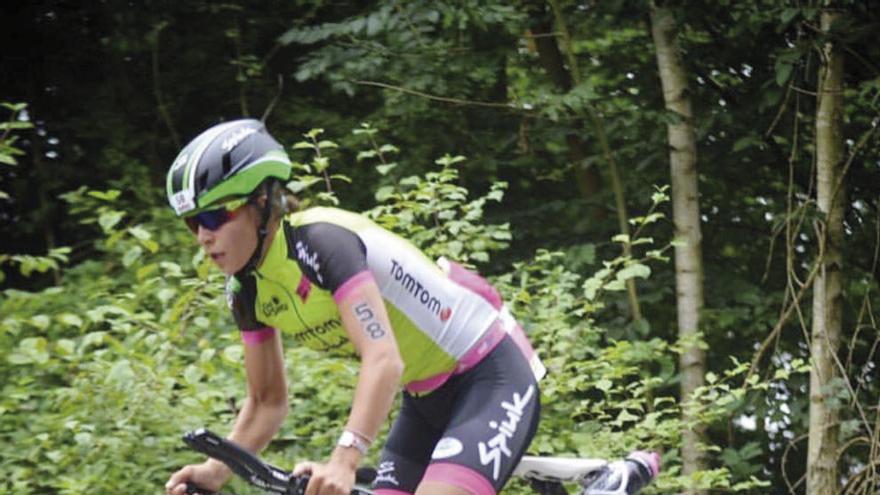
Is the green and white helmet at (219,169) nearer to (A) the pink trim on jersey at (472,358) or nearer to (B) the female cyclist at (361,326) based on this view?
(B) the female cyclist at (361,326)

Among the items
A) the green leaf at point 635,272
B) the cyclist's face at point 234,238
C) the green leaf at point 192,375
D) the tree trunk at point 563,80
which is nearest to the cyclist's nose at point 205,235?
the cyclist's face at point 234,238

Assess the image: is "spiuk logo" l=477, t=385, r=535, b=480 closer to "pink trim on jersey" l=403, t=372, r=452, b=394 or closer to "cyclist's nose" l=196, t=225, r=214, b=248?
"pink trim on jersey" l=403, t=372, r=452, b=394

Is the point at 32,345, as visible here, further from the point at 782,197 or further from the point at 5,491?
the point at 782,197

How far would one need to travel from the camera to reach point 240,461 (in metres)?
3.32

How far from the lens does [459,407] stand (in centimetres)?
402

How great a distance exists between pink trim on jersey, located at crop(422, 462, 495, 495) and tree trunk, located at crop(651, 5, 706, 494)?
5.02 m

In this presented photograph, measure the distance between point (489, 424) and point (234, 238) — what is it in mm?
826

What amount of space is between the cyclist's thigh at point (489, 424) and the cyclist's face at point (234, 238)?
0.72 metres

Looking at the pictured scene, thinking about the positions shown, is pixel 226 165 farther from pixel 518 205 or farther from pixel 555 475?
pixel 518 205

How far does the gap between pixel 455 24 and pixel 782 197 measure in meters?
2.53

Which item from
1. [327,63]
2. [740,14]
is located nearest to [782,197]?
[740,14]

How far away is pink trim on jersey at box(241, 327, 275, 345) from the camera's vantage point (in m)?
3.98

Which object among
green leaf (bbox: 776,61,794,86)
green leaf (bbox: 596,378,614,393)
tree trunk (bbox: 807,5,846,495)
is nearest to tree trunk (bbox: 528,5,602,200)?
tree trunk (bbox: 807,5,846,495)

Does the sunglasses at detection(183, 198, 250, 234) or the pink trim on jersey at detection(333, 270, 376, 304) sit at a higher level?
the sunglasses at detection(183, 198, 250, 234)
